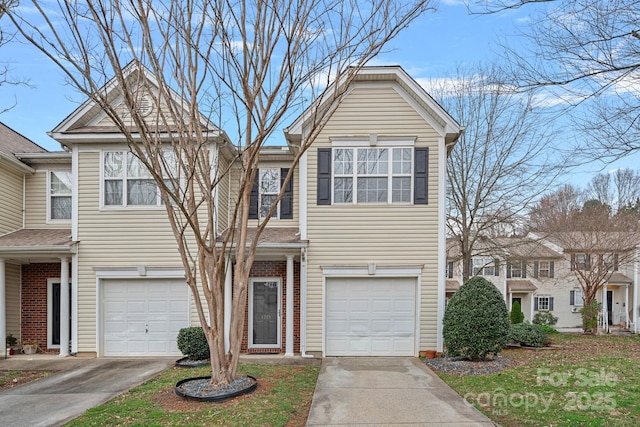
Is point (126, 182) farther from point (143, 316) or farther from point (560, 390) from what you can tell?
point (560, 390)

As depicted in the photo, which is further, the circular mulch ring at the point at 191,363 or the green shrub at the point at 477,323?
the circular mulch ring at the point at 191,363

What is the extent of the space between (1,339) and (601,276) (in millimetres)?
20499

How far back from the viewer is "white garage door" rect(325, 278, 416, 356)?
1124 cm

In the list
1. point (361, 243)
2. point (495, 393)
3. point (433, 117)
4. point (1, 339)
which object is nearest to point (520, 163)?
point (433, 117)

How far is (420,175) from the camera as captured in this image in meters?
11.3

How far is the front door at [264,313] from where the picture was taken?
12.0 metres

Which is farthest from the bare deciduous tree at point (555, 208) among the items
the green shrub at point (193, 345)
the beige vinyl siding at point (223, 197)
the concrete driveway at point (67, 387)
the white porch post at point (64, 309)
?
the white porch post at point (64, 309)

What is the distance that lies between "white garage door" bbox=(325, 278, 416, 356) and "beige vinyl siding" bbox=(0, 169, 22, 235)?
8.86 meters

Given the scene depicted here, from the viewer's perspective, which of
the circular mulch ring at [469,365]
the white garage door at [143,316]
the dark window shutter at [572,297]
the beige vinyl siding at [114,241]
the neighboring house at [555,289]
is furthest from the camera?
the dark window shutter at [572,297]

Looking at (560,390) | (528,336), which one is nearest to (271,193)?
(528,336)

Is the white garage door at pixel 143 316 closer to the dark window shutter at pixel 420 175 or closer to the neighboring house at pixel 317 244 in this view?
the neighboring house at pixel 317 244

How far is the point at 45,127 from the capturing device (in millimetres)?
11594

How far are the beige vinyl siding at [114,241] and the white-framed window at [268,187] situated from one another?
270 cm

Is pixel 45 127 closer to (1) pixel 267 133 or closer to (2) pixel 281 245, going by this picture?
(2) pixel 281 245
